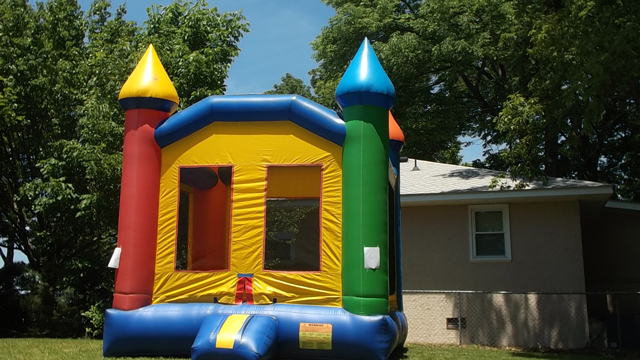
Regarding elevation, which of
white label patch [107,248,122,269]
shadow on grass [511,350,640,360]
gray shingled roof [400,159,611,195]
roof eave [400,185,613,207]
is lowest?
shadow on grass [511,350,640,360]

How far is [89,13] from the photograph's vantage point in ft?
61.0

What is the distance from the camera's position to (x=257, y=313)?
25.1 ft

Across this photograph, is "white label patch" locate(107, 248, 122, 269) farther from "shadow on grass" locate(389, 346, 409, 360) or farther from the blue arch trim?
"shadow on grass" locate(389, 346, 409, 360)

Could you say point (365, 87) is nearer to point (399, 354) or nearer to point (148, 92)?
point (148, 92)

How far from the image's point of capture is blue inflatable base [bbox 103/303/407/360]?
7.30m

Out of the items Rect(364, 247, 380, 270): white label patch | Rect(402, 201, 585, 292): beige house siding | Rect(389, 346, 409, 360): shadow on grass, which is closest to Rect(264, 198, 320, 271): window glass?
Rect(364, 247, 380, 270): white label patch

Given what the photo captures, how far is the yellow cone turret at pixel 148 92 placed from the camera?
27.8ft

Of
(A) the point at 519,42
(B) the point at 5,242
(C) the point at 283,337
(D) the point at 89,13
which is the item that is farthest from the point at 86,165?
(A) the point at 519,42

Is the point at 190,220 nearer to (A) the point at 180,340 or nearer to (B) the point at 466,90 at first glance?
(A) the point at 180,340

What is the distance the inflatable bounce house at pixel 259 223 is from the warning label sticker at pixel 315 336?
0.01 m

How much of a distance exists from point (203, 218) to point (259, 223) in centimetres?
123

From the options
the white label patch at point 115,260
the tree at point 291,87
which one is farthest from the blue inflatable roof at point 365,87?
the tree at point 291,87

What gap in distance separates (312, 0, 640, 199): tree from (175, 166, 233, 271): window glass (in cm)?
596

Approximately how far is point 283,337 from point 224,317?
744mm
